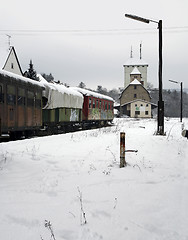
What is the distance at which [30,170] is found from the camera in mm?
4898

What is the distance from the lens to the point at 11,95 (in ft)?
32.4

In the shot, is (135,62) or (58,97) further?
(135,62)

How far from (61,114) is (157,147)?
8266 mm

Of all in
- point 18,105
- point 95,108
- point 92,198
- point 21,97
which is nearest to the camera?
point 92,198

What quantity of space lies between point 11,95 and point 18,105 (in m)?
0.78

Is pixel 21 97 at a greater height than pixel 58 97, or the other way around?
pixel 58 97

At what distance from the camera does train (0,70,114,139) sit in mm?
9641

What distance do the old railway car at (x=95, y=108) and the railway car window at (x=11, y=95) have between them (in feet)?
30.6

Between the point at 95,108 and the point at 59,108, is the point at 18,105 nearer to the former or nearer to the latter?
the point at 59,108

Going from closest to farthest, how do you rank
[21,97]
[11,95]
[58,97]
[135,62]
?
[11,95]
[21,97]
[58,97]
[135,62]

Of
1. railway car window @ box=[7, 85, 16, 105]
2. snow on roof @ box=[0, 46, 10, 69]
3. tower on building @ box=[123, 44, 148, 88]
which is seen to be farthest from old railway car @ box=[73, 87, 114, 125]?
tower on building @ box=[123, 44, 148, 88]

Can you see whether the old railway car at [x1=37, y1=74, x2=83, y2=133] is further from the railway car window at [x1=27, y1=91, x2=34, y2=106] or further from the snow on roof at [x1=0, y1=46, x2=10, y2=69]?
the snow on roof at [x1=0, y1=46, x2=10, y2=69]

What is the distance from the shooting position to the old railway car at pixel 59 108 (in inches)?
535

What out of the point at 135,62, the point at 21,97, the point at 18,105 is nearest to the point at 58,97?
the point at 21,97
